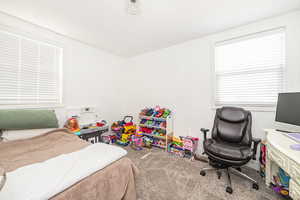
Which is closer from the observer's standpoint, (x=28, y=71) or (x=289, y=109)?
(x=289, y=109)

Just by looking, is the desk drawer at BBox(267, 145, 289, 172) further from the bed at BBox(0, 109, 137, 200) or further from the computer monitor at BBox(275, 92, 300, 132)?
the bed at BBox(0, 109, 137, 200)

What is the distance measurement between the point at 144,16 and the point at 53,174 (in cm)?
229

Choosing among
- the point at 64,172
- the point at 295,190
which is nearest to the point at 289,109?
the point at 295,190

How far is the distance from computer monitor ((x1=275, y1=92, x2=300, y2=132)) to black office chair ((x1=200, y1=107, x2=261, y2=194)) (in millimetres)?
346

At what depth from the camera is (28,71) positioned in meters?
2.13

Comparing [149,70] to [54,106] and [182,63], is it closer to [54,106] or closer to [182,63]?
[182,63]

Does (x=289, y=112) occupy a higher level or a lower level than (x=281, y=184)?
higher

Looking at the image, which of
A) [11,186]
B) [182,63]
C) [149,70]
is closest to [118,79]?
[149,70]

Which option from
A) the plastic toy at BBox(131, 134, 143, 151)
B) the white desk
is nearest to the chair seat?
the white desk

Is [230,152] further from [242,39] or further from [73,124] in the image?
[73,124]

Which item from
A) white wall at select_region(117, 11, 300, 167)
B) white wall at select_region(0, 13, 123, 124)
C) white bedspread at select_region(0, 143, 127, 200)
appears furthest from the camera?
white wall at select_region(0, 13, 123, 124)

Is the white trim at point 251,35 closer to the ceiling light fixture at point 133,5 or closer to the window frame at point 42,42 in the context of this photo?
the ceiling light fixture at point 133,5

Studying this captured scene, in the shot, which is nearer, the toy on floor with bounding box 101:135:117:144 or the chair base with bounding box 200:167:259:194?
the chair base with bounding box 200:167:259:194

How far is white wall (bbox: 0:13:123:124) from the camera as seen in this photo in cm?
220
